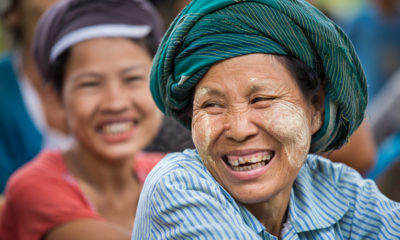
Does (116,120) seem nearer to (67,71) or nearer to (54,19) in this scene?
(67,71)

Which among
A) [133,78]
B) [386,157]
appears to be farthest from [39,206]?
[386,157]

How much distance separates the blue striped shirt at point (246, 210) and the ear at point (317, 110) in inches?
9.4

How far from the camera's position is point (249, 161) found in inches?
91.4

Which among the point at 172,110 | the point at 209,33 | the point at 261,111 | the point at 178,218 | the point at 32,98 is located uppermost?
the point at 209,33

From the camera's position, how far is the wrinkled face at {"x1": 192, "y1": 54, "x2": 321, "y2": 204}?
2281mm

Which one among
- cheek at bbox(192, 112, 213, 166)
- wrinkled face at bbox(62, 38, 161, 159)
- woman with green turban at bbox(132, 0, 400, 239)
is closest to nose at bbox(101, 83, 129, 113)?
wrinkled face at bbox(62, 38, 161, 159)

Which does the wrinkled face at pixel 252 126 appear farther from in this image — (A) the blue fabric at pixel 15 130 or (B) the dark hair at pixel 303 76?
(A) the blue fabric at pixel 15 130

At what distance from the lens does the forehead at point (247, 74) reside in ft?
7.47

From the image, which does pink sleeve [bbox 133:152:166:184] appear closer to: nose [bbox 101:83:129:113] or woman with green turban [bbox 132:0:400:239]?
nose [bbox 101:83:129:113]

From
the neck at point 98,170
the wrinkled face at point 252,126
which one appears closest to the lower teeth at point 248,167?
the wrinkled face at point 252,126

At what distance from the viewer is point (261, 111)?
2.29 meters

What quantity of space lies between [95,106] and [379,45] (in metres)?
5.43

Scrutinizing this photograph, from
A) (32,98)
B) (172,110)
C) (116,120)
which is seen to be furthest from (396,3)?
(172,110)

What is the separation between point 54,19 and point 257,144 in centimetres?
203
